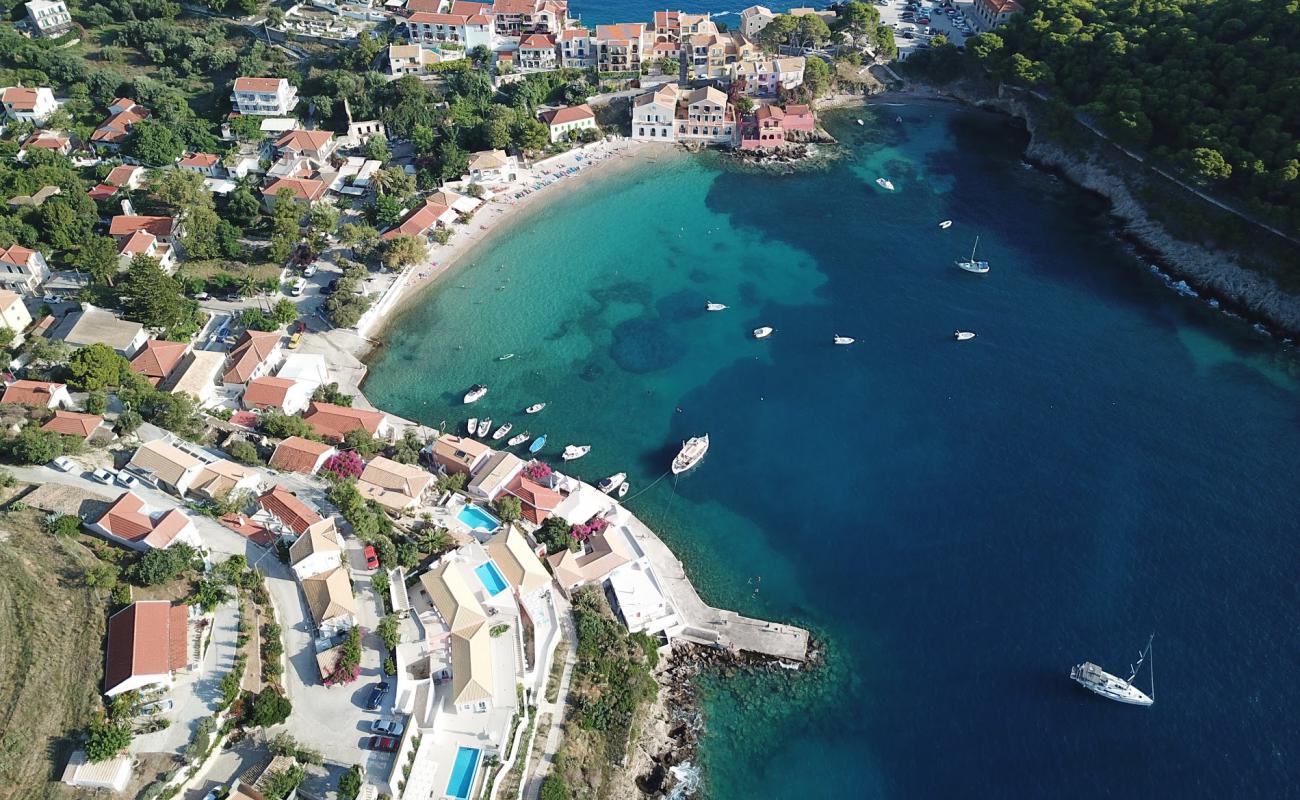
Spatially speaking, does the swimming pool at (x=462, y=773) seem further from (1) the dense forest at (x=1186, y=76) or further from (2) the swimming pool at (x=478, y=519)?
(1) the dense forest at (x=1186, y=76)

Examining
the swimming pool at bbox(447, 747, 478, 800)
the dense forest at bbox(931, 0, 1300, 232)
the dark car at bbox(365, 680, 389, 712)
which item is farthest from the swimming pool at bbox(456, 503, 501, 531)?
the dense forest at bbox(931, 0, 1300, 232)

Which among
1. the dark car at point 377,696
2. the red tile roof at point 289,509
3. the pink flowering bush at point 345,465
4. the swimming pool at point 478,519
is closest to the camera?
the dark car at point 377,696

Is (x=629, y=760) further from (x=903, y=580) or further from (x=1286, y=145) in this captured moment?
(x=1286, y=145)

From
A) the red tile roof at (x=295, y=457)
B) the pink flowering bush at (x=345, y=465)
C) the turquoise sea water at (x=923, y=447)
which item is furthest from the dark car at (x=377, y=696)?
the red tile roof at (x=295, y=457)

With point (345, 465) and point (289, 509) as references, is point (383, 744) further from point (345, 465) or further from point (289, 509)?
point (345, 465)

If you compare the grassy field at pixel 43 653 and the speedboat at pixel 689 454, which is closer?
the grassy field at pixel 43 653

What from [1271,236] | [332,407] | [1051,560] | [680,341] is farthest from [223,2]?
[1271,236]

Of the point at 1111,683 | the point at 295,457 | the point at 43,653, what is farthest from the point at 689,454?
the point at 43,653
